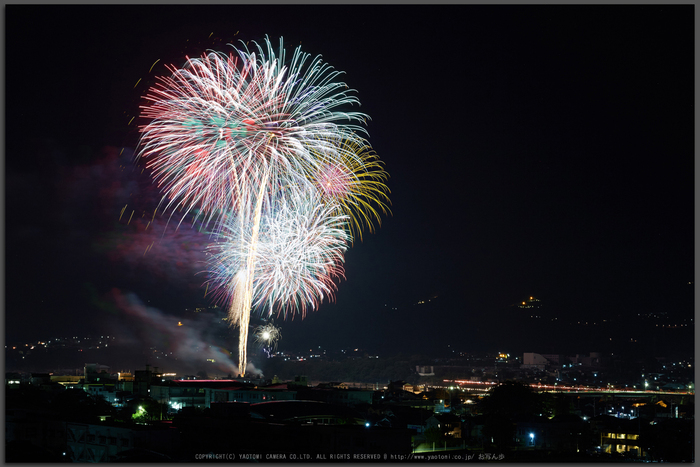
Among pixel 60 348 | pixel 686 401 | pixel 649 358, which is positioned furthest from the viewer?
pixel 649 358

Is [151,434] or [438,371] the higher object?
[151,434]

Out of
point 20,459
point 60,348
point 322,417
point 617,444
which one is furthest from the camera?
point 60,348

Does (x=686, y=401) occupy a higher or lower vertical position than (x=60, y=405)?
lower

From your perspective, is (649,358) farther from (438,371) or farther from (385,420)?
(385,420)

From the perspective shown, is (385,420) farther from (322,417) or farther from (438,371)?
(438,371)

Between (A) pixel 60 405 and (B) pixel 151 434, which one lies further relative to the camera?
(A) pixel 60 405

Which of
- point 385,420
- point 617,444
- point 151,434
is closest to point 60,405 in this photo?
point 151,434

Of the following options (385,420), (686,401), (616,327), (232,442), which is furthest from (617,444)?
(616,327)

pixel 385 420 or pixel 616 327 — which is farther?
pixel 616 327

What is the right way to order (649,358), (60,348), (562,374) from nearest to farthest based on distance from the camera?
(60,348)
(562,374)
(649,358)
